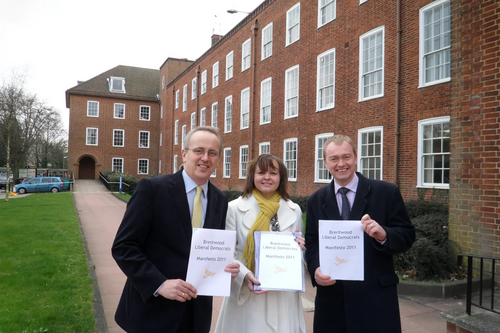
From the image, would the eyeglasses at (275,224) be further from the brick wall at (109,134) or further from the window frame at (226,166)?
the brick wall at (109,134)

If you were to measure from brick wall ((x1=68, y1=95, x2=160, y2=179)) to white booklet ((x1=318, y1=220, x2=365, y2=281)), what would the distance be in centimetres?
4136

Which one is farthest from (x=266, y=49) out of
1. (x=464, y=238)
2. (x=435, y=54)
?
(x=464, y=238)

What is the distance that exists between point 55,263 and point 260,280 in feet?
17.9

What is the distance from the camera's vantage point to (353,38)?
1446 cm

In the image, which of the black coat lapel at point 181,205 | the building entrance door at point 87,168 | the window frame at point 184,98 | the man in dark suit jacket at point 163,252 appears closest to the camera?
the man in dark suit jacket at point 163,252

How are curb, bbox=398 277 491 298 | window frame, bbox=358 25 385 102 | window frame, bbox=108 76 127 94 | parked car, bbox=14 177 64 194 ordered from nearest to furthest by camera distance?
curb, bbox=398 277 491 298 < window frame, bbox=358 25 385 102 < parked car, bbox=14 177 64 194 < window frame, bbox=108 76 127 94

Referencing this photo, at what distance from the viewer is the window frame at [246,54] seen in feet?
75.4

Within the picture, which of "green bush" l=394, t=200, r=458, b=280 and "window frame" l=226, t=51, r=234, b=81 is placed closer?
"green bush" l=394, t=200, r=458, b=280

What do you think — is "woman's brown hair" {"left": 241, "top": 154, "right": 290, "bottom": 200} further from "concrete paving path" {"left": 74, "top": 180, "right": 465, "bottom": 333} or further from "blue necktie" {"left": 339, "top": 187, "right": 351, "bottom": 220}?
"concrete paving path" {"left": 74, "top": 180, "right": 465, "bottom": 333}

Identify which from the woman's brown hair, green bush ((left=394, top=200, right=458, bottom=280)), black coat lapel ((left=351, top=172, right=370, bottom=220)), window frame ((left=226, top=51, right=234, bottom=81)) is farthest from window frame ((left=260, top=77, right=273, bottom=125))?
black coat lapel ((left=351, top=172, right=370, bottom=220))

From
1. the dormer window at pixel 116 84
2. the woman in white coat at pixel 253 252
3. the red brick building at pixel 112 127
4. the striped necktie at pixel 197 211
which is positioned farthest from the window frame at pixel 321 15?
the dormer window at pixel 116 84

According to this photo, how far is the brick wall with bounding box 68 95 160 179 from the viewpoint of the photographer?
131 ft

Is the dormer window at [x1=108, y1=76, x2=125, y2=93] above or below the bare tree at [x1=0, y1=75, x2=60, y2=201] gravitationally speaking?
above

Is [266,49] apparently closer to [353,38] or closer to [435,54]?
[353,38]
